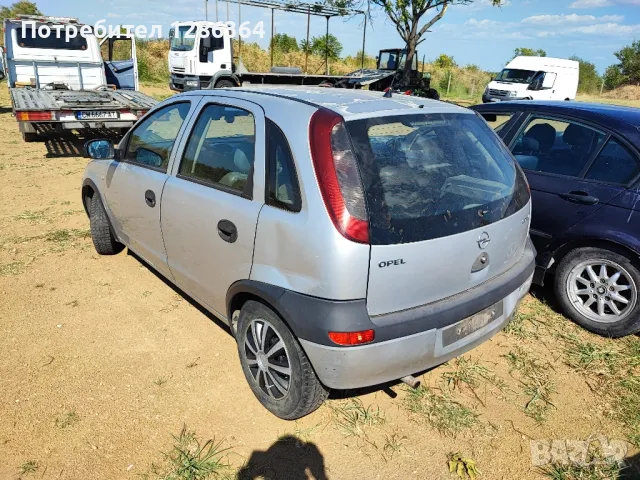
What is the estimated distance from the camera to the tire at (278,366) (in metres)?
2.31

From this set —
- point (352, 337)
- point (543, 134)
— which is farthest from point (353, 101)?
point (543, 134)

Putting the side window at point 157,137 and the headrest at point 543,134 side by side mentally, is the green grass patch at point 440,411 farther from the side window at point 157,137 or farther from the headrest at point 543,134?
the headrest at point 543,134

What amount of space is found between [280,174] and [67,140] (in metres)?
10.2

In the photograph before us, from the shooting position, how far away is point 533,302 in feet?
13.1

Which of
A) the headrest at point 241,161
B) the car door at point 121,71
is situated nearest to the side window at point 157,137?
the headrest at point 241,161

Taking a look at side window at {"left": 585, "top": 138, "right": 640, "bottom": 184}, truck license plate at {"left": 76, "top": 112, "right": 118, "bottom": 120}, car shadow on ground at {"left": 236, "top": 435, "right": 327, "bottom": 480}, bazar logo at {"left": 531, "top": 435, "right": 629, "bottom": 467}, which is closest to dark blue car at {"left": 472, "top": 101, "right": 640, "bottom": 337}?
side window at {"left": 585, "top": 138, "right": 640, "bottom": 184}

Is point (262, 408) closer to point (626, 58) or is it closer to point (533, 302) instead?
point (533, 302)

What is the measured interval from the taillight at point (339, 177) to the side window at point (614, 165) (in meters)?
2.41

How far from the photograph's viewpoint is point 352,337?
2.04 metres

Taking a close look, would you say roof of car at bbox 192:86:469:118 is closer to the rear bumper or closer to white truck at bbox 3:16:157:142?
the rear bumper

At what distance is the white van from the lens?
781 inches

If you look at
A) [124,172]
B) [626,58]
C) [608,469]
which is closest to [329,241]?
[608,469]

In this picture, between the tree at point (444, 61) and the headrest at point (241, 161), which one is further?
the tree at point (444, 61)

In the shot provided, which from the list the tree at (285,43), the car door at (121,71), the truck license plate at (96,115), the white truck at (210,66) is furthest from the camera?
the tree at (285,43)
